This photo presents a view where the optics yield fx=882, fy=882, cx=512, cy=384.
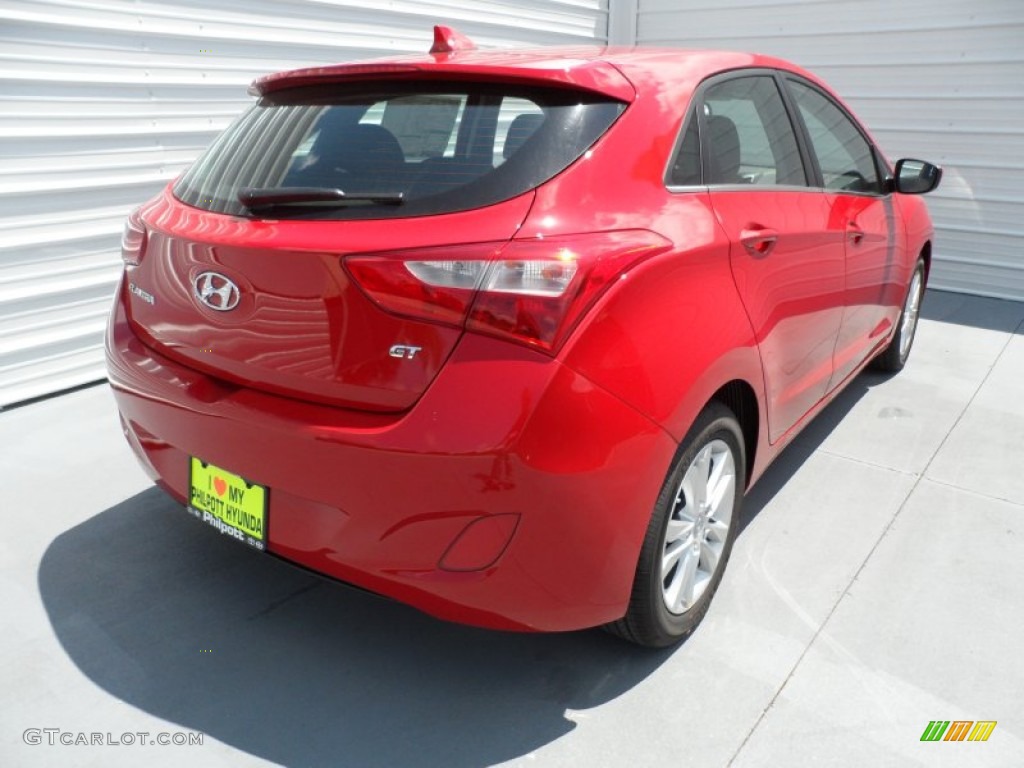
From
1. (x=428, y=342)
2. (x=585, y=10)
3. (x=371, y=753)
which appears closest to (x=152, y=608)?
(x=371, y=753)

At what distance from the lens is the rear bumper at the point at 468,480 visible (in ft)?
5.82

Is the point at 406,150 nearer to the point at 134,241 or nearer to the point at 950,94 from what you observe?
the point at 134,241

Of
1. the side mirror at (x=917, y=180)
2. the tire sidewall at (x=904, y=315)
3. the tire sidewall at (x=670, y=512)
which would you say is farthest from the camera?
the tire sidewall at (x=904, y=315)

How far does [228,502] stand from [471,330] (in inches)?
31.5

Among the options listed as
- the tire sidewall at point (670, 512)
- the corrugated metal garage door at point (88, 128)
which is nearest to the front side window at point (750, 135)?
the tire sidewall at point (670, 512)

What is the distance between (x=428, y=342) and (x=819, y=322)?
171cm

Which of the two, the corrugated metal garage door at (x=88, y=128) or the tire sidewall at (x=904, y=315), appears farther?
the tire sidewall at (x=904, y=315)

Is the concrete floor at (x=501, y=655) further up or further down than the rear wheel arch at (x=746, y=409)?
further down

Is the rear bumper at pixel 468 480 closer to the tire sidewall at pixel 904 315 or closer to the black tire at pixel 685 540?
the black tire at pixel 685 540

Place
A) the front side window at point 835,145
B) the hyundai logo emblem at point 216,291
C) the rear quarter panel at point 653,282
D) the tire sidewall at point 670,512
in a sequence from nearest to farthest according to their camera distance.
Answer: the rear quarter panel at point 653,282 → the hyundai logo emblem at point 216,291 → the tire sidewall at point 670,512 → the front side window at point 835,145

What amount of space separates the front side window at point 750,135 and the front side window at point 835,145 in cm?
20

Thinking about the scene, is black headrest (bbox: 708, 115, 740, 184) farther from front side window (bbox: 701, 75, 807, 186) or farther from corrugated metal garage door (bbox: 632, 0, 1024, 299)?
corrugated metal garage door (bbox: 632, 0, 1024, 299)

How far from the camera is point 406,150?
80.7 inches

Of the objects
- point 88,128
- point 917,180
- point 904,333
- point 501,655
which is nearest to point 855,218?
point 917,180
